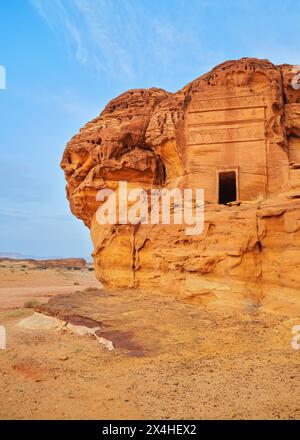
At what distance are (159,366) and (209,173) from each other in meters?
8.16

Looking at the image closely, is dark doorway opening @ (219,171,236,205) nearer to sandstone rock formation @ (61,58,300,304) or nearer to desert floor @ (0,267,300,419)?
sandstone rock formation @ (61,58,300,304)

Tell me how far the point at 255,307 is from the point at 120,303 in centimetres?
419

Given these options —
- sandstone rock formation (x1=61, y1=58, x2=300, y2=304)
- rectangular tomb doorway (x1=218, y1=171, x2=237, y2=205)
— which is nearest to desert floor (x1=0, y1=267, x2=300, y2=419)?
sandstone rock formation (x1=61, y1=58, x2=300, y2=304)

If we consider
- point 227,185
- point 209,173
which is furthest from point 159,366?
point 227,185

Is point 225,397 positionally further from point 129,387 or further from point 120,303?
point 120,303

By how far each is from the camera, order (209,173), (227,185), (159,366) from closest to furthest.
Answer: (159,366) < (209,173) < (227,185)

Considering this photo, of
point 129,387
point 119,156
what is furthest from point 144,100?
point 129,387

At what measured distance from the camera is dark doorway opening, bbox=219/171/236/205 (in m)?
13.9

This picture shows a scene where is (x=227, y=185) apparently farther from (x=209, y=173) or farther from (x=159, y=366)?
(x=159, y=366)

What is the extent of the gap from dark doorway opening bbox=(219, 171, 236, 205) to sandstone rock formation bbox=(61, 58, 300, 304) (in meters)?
0.04

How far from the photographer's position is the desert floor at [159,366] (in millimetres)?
5660

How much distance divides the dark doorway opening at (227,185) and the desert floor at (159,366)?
17.8ft

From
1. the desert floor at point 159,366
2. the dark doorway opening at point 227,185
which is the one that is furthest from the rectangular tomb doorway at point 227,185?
the desert floor at point 159,366

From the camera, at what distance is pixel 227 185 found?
48.8 feet
